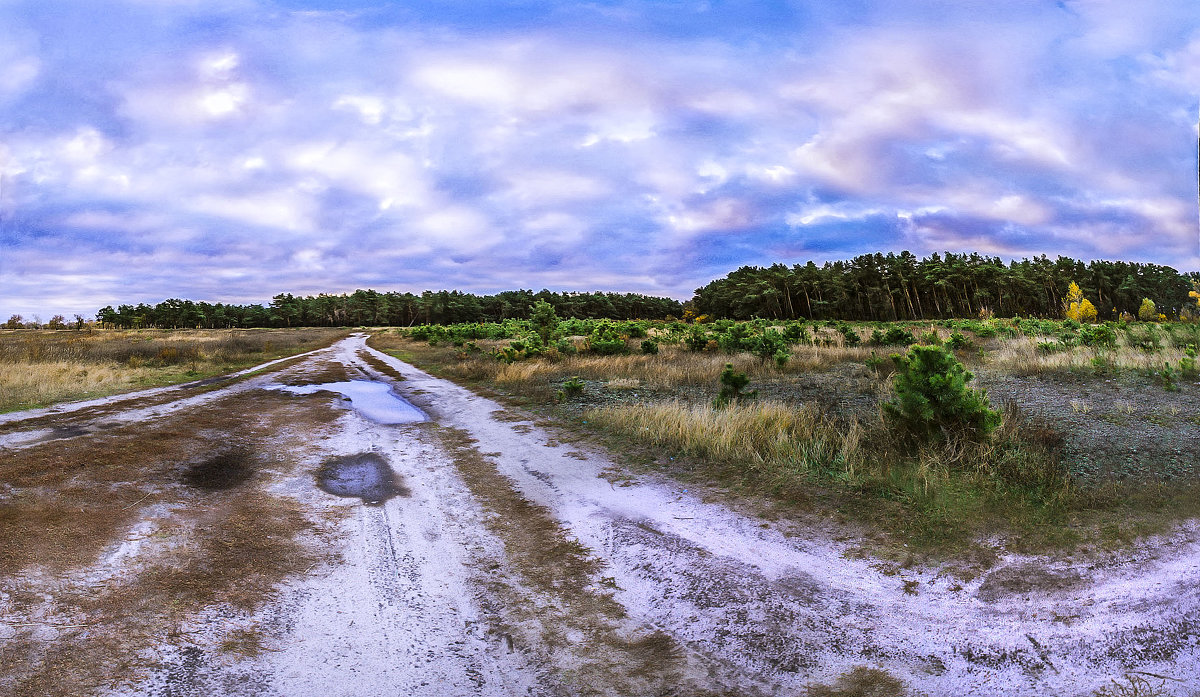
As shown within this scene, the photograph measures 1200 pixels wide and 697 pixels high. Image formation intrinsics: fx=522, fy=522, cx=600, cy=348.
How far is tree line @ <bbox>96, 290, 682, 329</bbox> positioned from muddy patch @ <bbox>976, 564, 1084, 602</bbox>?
4085 inches

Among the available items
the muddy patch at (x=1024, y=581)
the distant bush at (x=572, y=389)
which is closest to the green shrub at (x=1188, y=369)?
the muddy patch at (x=1024, y=581)

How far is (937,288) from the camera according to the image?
7394 cm

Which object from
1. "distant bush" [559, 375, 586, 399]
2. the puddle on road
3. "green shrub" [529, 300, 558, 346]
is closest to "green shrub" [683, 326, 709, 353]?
"green shrub" [529, 300, 558, 346]

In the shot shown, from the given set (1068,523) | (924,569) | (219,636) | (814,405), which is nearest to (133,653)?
(219,636)

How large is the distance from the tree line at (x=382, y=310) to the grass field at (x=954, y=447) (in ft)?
310

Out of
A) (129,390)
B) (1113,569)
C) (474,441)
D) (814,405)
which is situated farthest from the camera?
(129,390)

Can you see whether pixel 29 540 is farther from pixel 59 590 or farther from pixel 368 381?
pixel 368 381

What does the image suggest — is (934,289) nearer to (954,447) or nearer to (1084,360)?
(1084,360)

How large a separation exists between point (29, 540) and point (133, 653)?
2.66 m

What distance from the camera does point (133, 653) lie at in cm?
324

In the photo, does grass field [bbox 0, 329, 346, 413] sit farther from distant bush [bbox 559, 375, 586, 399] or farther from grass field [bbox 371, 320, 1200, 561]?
distant bush [bbox 559, 375, 586, 399]

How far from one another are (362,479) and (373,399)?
800 centimetres

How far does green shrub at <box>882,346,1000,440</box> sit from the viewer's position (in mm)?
6656

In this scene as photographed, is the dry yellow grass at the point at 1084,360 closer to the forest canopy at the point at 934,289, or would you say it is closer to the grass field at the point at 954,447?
the grass field at the point at 954,447
